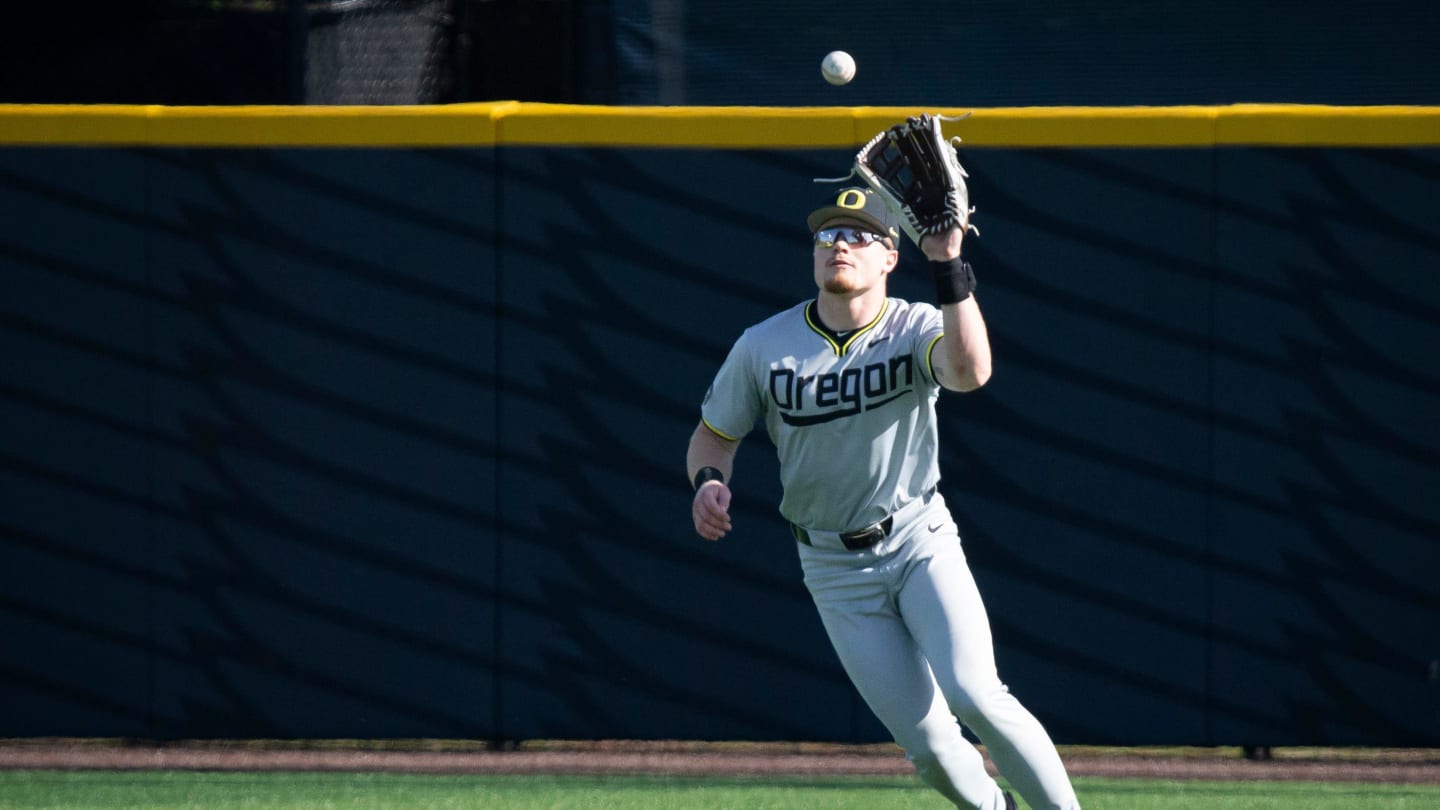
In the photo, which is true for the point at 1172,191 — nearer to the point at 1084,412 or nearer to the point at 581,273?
the point at 1084,412

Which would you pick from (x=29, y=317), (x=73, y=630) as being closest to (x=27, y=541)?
(x=73, y=630)

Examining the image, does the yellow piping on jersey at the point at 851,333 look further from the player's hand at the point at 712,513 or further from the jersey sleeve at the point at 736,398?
the player's hand at the point at 712,513

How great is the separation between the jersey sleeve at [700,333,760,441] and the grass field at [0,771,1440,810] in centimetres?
124

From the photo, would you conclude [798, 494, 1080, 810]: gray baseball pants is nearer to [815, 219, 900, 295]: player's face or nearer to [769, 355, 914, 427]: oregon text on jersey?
[769, 355, 914, 427]: oregon text on jersey

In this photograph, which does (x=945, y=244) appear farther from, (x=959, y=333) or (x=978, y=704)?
(x=978, y=704)

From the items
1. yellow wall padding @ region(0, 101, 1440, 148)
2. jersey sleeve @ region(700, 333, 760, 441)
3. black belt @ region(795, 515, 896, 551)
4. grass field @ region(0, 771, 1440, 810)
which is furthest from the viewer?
yellow wall padding @ region(0, 101, 1440, 148)

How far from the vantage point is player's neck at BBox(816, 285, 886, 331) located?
3924 millimetres

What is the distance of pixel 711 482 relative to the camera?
3.82 metres

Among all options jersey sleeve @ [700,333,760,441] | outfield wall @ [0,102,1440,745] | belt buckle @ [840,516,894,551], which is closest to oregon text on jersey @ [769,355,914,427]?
jersey sleeve @ [700,333,760,441]

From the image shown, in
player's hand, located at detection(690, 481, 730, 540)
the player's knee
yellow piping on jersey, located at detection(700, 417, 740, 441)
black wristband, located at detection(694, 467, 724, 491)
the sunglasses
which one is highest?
the sunglasses

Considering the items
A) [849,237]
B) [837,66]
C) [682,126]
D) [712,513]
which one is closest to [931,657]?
[712,513]

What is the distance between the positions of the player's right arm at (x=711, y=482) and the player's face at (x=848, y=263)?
0.43m

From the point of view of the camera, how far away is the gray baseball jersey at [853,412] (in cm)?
386

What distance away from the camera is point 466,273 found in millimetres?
5387
